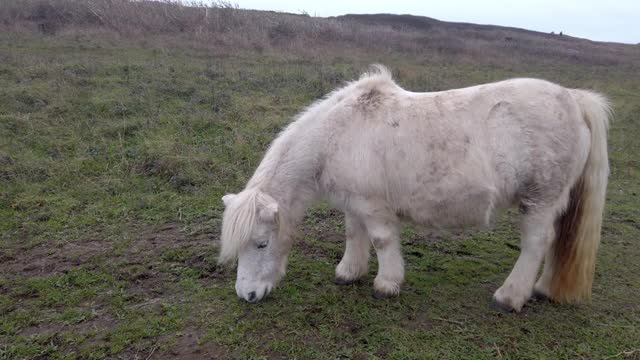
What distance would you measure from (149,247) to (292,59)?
34.7 feet

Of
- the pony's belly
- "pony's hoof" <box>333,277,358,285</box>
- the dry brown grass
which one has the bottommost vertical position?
"pony's hoof" <box>333,277,358,285</box>

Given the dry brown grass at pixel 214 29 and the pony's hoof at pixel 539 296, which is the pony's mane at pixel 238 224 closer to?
the pony's hoof at pixel 539 296

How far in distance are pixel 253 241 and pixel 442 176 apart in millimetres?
1464

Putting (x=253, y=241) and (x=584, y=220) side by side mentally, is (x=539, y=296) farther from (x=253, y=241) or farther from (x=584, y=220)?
(x=253, y=241)

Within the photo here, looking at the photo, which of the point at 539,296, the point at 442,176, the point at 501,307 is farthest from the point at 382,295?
the point at 539,296

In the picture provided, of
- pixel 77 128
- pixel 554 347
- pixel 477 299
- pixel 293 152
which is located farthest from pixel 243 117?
pixel 554 347

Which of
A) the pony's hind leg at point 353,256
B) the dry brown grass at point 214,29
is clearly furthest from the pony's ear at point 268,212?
the dry brown grass at point 214,29

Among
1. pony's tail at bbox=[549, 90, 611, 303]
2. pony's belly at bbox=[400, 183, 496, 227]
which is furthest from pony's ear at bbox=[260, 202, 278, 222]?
pony's tail at bbox=[549, 90, 611, 303]

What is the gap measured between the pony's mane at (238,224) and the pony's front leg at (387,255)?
90cm

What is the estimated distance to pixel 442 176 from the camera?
353 cm

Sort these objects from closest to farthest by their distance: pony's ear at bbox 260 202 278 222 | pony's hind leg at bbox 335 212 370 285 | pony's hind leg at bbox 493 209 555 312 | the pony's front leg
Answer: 1. pony's ear at bbox 260 202 278 222
2. pony's hind leg at bbox 493 209 555 312
3. the pony's front leg
4. pony's hind leg at bbox 335 212 370 285

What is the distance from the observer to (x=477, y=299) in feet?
13.0

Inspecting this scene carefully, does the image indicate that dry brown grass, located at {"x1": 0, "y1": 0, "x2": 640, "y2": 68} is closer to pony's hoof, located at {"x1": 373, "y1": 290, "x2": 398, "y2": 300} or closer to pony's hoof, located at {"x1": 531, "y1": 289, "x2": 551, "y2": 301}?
pony's hoof, located at {"x1": 373, "y1": 290, "x2": 398, "y2": 300}

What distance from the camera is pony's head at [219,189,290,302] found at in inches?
134
